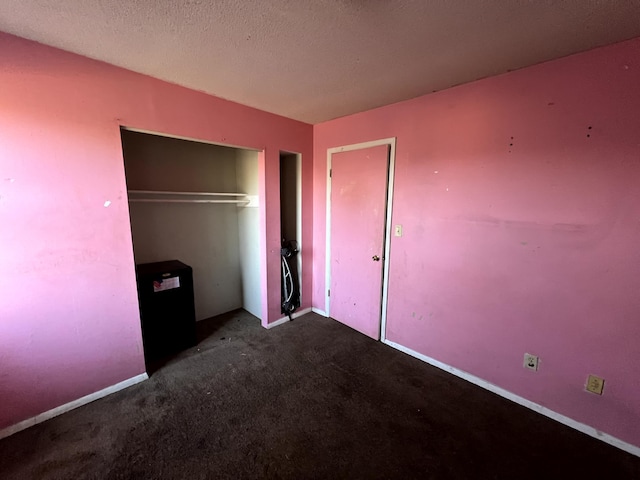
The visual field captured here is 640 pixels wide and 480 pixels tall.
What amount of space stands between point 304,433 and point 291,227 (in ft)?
7.34

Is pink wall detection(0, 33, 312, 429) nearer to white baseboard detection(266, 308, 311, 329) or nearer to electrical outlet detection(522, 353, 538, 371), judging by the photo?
white baseboard detection(266, 308, 311, 329)

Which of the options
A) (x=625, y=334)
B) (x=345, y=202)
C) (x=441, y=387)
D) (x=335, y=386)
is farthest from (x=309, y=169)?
(x=625, y=334)

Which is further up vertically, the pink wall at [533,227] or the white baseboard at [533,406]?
the pink wall at [533,227]

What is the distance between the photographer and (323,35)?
1427 mm

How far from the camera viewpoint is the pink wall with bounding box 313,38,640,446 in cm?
153

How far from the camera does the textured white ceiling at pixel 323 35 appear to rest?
1.21 meters

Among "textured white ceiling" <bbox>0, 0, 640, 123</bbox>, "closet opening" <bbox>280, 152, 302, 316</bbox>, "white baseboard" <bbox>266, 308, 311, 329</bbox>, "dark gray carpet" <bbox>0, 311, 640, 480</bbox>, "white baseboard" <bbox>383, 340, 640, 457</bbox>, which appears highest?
"textured white ceiling" <bbox>0, 0, 640, 123</bbox>

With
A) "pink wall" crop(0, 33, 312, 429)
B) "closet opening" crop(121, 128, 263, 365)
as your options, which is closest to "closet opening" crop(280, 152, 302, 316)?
"closet opening" crop(121, 128, 263, 365)

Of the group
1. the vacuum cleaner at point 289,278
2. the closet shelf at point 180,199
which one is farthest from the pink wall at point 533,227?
the closet shelf at point 180,199

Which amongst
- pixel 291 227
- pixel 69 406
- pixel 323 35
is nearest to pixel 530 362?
pixel 323 35

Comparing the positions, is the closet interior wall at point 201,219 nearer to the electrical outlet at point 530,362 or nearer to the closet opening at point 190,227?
the closet opening at point 190,227

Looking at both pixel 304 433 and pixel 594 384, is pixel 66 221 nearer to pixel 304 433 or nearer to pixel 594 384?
pixel 304 433

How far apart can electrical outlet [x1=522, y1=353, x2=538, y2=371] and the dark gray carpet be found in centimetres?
32

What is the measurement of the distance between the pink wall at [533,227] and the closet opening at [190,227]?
186 cm
